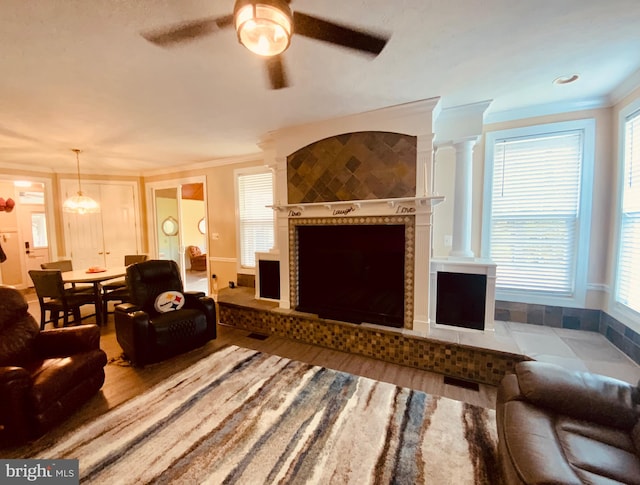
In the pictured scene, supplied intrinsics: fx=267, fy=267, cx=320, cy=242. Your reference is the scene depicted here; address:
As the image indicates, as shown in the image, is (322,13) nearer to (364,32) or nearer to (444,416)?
(364,32)

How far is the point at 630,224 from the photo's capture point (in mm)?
2537

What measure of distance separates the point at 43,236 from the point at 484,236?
960cm

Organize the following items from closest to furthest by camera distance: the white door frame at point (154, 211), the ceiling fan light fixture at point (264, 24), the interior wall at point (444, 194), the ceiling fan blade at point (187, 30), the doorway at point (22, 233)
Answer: the ceiling fan light fixture at point (264, 24) < the ceiling fan blade at point (187, 30) < the interior wall at point (444, 194) < the white door frame at point (154, 211) < the doorway at point (22, 233)

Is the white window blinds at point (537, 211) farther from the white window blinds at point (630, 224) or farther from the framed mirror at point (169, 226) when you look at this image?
the framed mirror at point (169, 226)

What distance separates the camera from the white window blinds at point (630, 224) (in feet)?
7.98

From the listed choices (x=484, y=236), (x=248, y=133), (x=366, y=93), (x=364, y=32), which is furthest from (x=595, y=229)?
(x=248, y=133)

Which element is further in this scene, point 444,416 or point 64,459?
point 444,416

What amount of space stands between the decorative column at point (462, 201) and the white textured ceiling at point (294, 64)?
1.81ft

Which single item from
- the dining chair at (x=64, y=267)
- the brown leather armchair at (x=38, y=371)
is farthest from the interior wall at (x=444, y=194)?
the dining chair at (x=64, y=267)

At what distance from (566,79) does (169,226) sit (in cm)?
847

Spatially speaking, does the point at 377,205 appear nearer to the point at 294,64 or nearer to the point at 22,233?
the point at 294,64

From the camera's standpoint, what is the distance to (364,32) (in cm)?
164

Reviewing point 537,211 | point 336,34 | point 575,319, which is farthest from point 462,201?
point 336,34

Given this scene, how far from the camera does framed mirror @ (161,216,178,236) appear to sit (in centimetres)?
744
